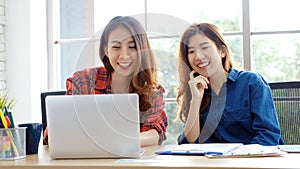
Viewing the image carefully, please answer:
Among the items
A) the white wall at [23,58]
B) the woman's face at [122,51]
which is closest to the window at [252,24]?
the white wall at [23,58]

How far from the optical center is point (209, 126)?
6.36 ft

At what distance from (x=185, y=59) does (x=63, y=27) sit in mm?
1587

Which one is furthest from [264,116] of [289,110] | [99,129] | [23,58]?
[23,58]

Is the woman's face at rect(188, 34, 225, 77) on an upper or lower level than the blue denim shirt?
upper

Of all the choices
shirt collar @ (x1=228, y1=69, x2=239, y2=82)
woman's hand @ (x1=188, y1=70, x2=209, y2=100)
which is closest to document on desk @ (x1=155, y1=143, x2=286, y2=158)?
woman's hand @ (x1=188, y1=70, x2=209, y2=100)

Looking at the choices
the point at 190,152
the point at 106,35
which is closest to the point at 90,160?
the point at 190,152

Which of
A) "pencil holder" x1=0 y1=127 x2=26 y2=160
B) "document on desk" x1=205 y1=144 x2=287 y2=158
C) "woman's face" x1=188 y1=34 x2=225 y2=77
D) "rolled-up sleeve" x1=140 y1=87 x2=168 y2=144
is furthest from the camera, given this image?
"woman's face" x1=188 y1=34 x2=225 y2=77

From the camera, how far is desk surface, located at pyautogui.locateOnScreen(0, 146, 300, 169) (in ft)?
3.34

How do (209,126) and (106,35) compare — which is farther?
(209,126)

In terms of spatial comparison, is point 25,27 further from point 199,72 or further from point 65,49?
point 199,72

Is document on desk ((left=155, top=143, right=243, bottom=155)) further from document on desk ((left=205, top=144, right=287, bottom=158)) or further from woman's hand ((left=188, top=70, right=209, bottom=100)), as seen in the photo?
woman's hand ((left=188, top=70, right=209, bottom=100))

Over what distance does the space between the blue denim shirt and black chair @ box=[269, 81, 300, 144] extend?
9 centimetres

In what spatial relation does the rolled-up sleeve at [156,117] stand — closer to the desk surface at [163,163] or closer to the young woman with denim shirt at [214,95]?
the young woman with denim shirt at [214,95]

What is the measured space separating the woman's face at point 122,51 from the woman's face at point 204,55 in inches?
13.6
